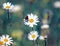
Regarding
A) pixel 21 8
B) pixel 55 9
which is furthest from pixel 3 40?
pixel 55 9

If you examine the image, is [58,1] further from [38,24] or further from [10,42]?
[10,42]

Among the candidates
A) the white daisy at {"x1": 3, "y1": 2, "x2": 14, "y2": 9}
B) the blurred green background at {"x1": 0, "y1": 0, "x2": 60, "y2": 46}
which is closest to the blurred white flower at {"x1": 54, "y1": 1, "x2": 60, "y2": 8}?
the blurred green background at {"x1": 0, "y1": 0, "x2": 60, "y2": 46}

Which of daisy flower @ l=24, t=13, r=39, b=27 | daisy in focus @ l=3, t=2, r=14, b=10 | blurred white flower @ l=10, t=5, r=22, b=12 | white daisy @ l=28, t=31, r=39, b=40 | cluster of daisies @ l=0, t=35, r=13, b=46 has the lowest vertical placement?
cluster of daisies @ l=0, t=35, r=13, b=46

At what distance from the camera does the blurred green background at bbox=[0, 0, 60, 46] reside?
1.12 meters

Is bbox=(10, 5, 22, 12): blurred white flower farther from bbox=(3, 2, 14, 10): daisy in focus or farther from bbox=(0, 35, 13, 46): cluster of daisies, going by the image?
bbox=(0, 35, 13, 46): cluster of daisies

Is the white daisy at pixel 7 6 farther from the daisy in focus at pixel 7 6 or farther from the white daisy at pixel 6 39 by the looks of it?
the white daisy at pixel 6 39

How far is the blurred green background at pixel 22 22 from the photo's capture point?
3.66 feet

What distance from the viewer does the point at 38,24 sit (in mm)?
1164

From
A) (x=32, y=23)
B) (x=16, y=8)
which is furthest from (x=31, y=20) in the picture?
(x=16, y=8)

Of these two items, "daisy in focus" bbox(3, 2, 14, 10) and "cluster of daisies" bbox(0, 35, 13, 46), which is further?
"daisy in focus" bbox(3, 2, 14, 10)

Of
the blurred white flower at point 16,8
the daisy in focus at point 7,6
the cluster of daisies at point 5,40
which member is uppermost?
the daisy in focus at point 7,6

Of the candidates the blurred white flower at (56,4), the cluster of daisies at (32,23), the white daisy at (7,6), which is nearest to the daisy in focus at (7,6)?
the white daisy at (7,6)

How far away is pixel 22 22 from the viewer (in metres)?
1.18

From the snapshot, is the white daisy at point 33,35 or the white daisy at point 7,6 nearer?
the white daisy at point 33,35
